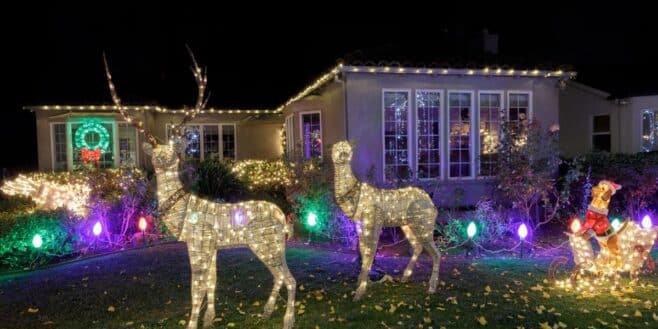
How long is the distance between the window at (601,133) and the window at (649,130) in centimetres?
105

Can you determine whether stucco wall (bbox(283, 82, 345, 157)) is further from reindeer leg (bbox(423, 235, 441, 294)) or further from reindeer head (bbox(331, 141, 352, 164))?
reindeer head (bbox(331, 141, 352, 164))

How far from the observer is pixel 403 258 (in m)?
8.05

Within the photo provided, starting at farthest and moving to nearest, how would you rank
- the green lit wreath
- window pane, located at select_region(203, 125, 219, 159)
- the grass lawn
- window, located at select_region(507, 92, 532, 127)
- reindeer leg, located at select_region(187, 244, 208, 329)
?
window pane, located at select_region(203, 125, 219, 159) → the green lit wreath → window, located at select_region(507, 92, 532, 127) → the grass lawn → reindeer leg, located at select_region(187, 244, 208, 329)

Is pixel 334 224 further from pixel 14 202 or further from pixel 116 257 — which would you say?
pixel 14 202

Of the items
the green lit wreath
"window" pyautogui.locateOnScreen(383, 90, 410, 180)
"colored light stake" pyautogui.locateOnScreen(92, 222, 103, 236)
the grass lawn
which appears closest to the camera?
the grass lawn

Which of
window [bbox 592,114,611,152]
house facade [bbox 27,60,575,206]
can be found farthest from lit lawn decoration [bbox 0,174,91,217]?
window [bbox 592,114,611,152]

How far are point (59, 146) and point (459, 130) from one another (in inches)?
505

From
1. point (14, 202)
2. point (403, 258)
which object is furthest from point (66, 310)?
point (14, 202)

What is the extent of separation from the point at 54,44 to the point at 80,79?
7.76 m

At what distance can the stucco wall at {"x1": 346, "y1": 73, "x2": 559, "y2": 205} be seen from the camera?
36.1 ft

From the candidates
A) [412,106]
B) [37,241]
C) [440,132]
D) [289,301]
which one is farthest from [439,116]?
[37,241]

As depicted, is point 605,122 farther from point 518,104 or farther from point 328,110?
point 328,110

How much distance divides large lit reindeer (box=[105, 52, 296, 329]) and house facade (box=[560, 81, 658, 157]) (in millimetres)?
12754

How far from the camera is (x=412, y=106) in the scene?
11.3 metres
